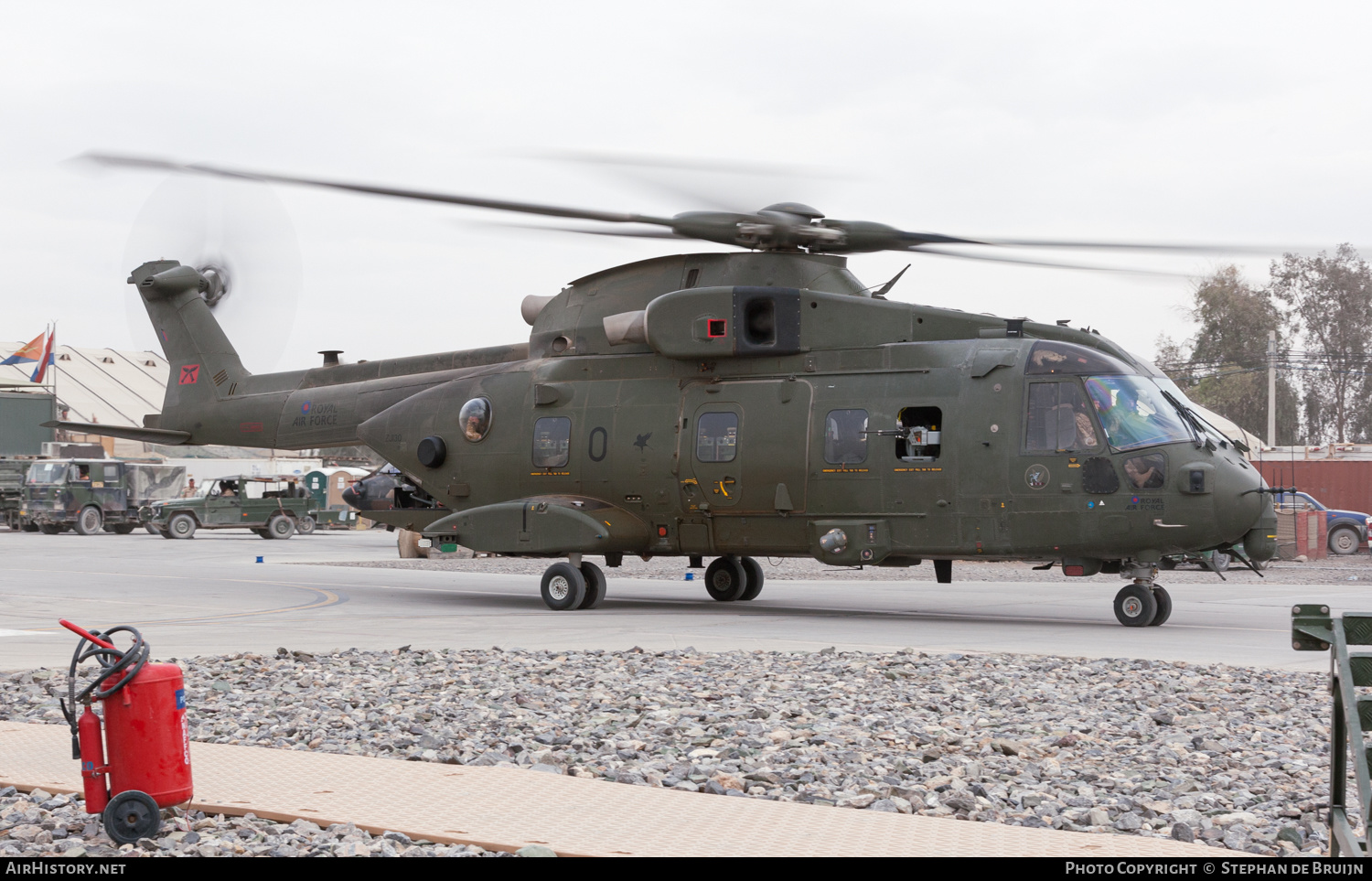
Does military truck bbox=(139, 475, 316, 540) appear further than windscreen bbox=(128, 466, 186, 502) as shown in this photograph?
No

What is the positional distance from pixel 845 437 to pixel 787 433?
27.5 inches

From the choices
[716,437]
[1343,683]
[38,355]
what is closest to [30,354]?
[38,355]

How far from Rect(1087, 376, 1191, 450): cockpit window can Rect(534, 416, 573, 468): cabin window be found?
20.8 ft

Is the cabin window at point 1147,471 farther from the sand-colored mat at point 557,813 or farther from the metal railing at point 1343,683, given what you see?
the metal railing at point 1343,683

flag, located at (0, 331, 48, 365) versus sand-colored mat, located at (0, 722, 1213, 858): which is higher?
flag, located at (0, 331, 48, 365)

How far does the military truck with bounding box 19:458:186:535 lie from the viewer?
3891 centimetres

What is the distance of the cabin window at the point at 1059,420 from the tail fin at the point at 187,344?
12.4 meters

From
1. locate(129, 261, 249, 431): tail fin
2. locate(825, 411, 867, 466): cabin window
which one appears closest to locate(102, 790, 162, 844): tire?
locate(825, 411, 867, 466): cabin window

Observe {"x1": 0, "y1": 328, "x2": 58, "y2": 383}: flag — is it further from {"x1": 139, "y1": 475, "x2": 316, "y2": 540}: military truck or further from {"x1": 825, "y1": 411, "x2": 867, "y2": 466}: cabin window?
{"x1": 825, "y1": 411, "x2": 867, "y2": 466}: cabin window

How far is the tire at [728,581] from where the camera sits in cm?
1711

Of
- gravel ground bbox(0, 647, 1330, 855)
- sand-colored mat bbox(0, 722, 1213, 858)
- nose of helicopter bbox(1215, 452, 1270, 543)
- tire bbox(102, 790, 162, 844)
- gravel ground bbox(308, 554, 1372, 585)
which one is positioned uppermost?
nose of helicopter bbox(1215, 452, 1270, 543)

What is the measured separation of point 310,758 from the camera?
6.01m

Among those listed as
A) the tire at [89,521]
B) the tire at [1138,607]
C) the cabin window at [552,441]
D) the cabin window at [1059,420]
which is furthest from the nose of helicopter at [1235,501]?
the tire at [89,521]
